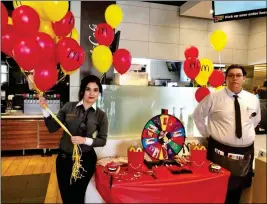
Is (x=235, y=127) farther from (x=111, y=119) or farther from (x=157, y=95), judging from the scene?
(x=111, y=119)

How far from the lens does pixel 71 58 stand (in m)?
1.70

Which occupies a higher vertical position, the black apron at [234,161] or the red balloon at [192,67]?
the red balloon at [192,67]

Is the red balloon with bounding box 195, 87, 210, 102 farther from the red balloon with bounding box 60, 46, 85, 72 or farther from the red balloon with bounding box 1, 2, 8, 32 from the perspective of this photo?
the red balloon with bounding box 1, 2, 8, 32

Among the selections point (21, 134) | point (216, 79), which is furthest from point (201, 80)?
point (21, 134)

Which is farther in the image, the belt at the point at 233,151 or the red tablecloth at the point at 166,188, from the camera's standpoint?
the belt at the point at 233,151

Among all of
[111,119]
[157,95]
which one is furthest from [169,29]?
[111,119]

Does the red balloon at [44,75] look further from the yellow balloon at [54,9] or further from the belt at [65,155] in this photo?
the belt at [65,155]

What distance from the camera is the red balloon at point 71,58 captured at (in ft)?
5.51

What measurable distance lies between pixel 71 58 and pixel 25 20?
1.25ft

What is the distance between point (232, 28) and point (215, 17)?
2417 mm

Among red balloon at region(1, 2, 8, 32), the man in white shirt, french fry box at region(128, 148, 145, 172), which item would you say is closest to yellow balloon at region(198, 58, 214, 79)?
the man in white shirt

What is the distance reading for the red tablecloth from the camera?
1.56m

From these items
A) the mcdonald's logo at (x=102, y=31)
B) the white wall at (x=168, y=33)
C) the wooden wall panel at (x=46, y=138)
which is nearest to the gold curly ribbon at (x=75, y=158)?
the mcdonald's logo at (x=102, y=31)

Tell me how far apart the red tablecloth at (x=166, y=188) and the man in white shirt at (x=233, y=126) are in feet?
0.78
